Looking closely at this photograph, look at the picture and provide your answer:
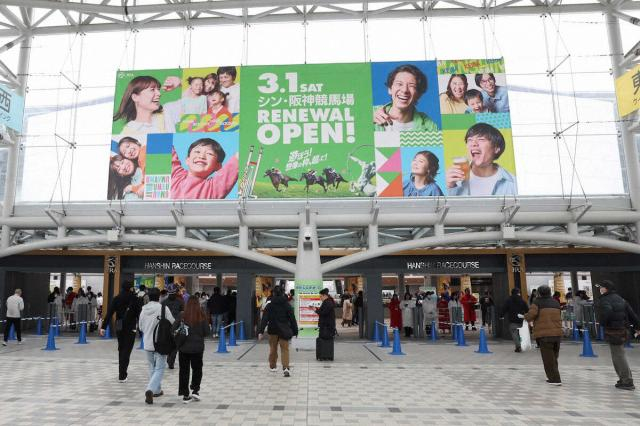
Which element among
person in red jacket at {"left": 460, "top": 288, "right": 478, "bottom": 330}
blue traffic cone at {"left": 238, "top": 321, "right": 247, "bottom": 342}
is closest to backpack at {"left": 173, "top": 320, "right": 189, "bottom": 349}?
blue traffic cone at {"left": 238, "top": 321, "right": 247, "bottom": 342}

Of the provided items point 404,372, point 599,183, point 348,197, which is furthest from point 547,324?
point 599,183

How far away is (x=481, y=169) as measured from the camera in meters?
14.8

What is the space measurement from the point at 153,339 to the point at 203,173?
9.45 m

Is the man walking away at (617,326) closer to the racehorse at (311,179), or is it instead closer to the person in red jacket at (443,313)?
the racehorse at (311,179)

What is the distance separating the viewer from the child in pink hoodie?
1510cm

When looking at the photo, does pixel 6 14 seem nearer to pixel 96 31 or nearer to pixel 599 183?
pixel 96 31

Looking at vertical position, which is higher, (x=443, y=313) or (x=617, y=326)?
(x=617, y=326)

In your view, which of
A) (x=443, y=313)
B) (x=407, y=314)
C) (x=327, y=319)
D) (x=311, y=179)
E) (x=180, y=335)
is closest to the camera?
(x=180, y=335)

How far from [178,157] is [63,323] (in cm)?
865

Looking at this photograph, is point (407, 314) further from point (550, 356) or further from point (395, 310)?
point (550, 356)

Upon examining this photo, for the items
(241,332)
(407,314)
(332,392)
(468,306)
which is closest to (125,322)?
(332,392)

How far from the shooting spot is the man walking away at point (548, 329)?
25.2ft

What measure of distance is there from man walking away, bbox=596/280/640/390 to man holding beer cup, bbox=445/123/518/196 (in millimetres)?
7142

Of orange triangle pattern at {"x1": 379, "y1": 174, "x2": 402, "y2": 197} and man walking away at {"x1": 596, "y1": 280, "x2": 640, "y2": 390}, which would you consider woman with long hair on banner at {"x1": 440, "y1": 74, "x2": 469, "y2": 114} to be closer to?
orange triangle pattern at {"x1": 379, "y1": 174, "x2": 402, "y2": 197}
